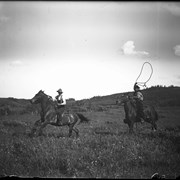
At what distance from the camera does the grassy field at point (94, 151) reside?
25.2 ft

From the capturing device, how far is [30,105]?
11.7 meters

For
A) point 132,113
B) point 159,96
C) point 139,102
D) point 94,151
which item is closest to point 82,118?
point 132,113

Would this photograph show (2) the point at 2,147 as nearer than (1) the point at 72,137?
Yes

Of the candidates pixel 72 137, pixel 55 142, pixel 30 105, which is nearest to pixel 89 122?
pixel 72 137

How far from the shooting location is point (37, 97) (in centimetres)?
1088

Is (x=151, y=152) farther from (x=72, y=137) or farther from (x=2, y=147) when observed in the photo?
(x=2, y=147)

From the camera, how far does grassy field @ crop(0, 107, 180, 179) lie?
7.68 m

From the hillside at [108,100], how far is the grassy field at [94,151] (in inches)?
22.0

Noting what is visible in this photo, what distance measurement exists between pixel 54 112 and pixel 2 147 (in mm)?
2768

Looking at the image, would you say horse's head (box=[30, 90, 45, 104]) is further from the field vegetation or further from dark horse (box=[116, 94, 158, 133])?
dark horse (box=[116, 94, 158, 133])

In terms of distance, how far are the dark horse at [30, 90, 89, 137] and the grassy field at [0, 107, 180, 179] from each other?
44 cm

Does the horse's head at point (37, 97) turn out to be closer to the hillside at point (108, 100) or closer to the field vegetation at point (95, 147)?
the hillside at point (108, 100)

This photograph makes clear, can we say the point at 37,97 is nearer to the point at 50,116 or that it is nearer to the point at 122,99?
the point at 50,116

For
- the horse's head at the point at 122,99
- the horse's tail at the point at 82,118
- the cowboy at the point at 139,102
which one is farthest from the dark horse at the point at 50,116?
the cowboy at the point at 139,102
